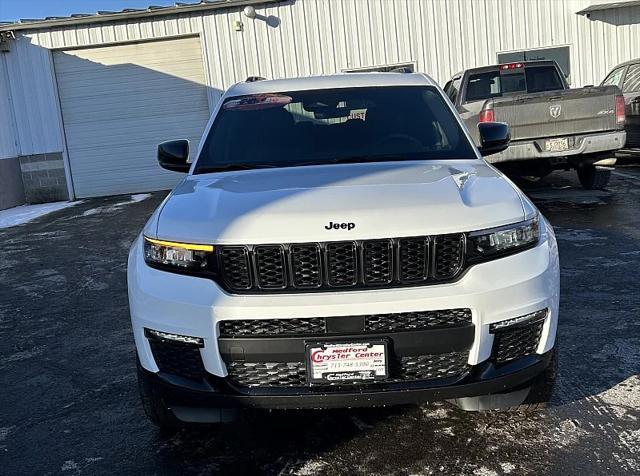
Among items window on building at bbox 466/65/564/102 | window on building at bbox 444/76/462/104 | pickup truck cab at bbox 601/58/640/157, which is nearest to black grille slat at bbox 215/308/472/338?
window on building at bbox 466/65/564/102

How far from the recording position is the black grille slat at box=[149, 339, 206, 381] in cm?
259

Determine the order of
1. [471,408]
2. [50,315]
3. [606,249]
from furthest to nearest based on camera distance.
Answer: [606,249]
[50,315]
[471,408]

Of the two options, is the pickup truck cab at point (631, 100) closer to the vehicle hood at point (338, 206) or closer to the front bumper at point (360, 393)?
the vehicle hood at point (338, 206)

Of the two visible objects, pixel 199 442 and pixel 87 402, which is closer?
pixel 199 442

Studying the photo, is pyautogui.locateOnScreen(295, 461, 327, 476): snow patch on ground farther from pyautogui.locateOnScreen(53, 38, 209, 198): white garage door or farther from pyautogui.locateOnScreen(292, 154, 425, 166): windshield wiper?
pyautogui.locateOnScreen(53, 38, 209, 198): white garage door

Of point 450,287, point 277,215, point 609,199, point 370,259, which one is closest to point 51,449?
point 277,215

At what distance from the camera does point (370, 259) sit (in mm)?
2559

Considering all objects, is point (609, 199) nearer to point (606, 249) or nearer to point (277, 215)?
point (606, 249)

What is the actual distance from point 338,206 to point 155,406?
1241 millimetres

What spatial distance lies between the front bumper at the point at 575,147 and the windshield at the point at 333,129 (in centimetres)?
431

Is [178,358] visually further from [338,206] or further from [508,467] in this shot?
[508,467]

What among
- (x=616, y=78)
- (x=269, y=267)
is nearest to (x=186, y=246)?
(x=269, y=267)

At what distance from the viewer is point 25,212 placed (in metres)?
13.2

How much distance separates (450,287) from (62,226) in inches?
375
